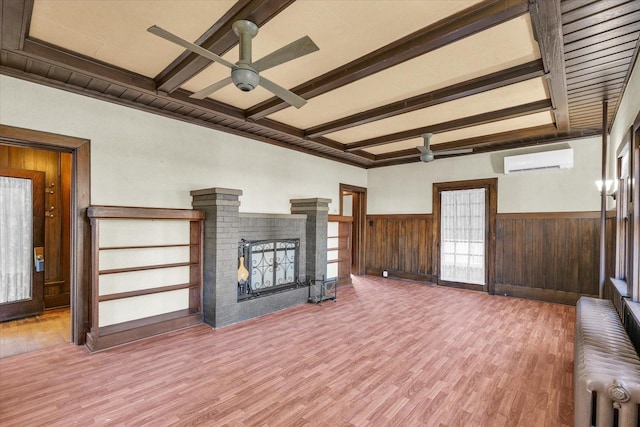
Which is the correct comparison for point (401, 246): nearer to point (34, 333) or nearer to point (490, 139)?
point (490, 139)

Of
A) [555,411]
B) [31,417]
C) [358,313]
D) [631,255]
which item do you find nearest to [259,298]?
[358,313]

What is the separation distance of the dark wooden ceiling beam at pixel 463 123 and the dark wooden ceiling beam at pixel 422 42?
2.36 meters

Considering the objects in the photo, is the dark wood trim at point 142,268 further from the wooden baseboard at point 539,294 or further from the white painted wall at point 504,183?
the wooden baseboard at point 539,294

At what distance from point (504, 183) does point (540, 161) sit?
0.72 m

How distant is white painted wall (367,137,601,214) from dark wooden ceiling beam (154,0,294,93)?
5.45 meters

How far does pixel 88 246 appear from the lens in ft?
11.8

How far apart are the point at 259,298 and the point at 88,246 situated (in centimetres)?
223

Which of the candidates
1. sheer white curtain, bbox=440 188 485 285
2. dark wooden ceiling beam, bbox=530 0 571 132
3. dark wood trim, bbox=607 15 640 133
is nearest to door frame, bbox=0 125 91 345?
Answer: dark wooden ceiling beam, bbox=530 0 571 132

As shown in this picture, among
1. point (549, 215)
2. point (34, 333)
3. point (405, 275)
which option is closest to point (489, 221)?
point (549, 215)

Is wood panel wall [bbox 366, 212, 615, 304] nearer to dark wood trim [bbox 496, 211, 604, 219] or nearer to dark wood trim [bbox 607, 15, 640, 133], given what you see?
dark wood trim [bbox 496, 211, 604, 219]

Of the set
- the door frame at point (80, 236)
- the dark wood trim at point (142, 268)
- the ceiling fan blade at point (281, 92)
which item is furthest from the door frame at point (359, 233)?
the door frame at point (80, 236)

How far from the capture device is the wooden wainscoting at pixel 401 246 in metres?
7.13

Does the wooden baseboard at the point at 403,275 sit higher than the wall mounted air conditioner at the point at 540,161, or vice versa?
the wall mounted air conditioner at the point at 540,161

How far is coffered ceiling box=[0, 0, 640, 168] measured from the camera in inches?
93.8
